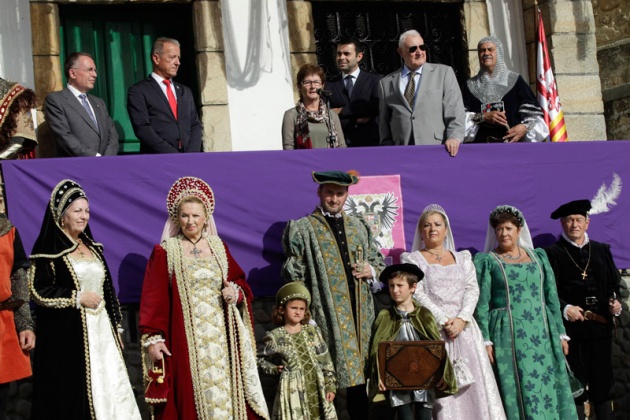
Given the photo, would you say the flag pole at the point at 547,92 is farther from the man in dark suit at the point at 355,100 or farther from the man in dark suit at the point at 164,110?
the man in dark suit at the point at 164,110

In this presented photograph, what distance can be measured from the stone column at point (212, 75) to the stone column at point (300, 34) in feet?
2.13

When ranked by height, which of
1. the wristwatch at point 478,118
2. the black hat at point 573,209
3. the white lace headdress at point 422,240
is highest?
the wristwatch at point 478,118

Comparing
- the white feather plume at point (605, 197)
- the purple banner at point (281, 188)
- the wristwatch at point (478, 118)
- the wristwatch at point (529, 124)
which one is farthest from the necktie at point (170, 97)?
the white feather plume at point (605, 197)

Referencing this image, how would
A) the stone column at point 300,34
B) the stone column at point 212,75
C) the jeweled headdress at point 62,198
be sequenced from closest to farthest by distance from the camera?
1. the jeweled headdress at point 62,198
2. the stone column at point 212,75
3. the stone column at point 300,34

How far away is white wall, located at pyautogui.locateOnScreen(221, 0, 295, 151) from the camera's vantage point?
35.4ft

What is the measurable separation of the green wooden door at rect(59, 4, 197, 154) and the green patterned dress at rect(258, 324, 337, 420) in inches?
Result: 126

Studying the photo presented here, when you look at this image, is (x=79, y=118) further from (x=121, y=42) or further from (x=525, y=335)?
(x=525, y=335)

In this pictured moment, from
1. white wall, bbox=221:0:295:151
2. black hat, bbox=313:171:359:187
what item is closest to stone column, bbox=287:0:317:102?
white wall, bbox=221:0:295:151

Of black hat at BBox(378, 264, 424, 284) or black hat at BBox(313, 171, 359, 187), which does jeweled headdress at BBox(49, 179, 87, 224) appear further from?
black hat at BBox(378, 264, 424, 284)

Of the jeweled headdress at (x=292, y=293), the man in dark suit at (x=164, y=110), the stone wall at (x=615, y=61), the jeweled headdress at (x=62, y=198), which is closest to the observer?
the jeweled headdress at (x=62, y=198)

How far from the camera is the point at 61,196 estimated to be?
7.75m

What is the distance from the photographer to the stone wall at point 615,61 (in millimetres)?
14766

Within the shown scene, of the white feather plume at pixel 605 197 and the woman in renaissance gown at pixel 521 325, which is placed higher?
the white feather plume at pixel 605 197

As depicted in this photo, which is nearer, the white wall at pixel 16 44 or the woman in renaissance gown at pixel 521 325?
the woman in renaissance gown at pixel 521 325
